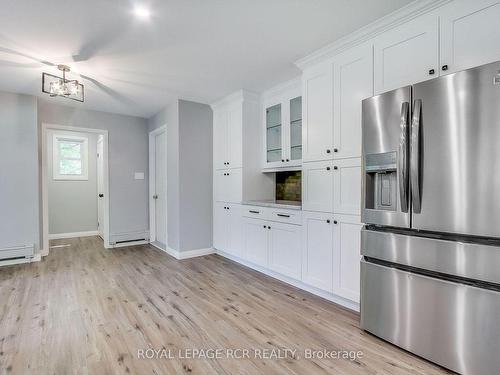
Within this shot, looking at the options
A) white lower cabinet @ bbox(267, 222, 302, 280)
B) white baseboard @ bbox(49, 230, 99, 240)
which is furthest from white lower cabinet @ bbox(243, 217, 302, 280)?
white baseboard @ bbox(49, 230, 99, 240)

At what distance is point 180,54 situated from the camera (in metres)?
2.65

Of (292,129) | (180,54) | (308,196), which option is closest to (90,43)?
(180,54)

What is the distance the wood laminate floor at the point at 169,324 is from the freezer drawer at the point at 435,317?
0.41 feet

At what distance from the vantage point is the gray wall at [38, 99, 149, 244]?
4.80m

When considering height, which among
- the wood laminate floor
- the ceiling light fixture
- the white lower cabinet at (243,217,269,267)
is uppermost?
the ceiling light fixture

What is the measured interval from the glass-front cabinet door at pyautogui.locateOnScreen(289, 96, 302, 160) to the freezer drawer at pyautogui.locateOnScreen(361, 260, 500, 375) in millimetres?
1713

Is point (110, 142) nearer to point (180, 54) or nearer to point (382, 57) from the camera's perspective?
point (180, 54)

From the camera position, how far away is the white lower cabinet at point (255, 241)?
335 centimetres

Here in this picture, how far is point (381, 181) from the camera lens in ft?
6.43

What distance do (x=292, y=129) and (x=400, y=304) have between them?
2.26m

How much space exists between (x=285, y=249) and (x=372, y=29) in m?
2.24

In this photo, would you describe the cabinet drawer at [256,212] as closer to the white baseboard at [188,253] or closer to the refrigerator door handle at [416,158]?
the white baseboard at [188,253]

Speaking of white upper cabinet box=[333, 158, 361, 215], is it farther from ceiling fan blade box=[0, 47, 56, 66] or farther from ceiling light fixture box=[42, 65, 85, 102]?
ceiling fan blade box=[0, 47, 56, 66]

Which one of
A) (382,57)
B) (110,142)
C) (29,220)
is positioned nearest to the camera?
(382,57)
